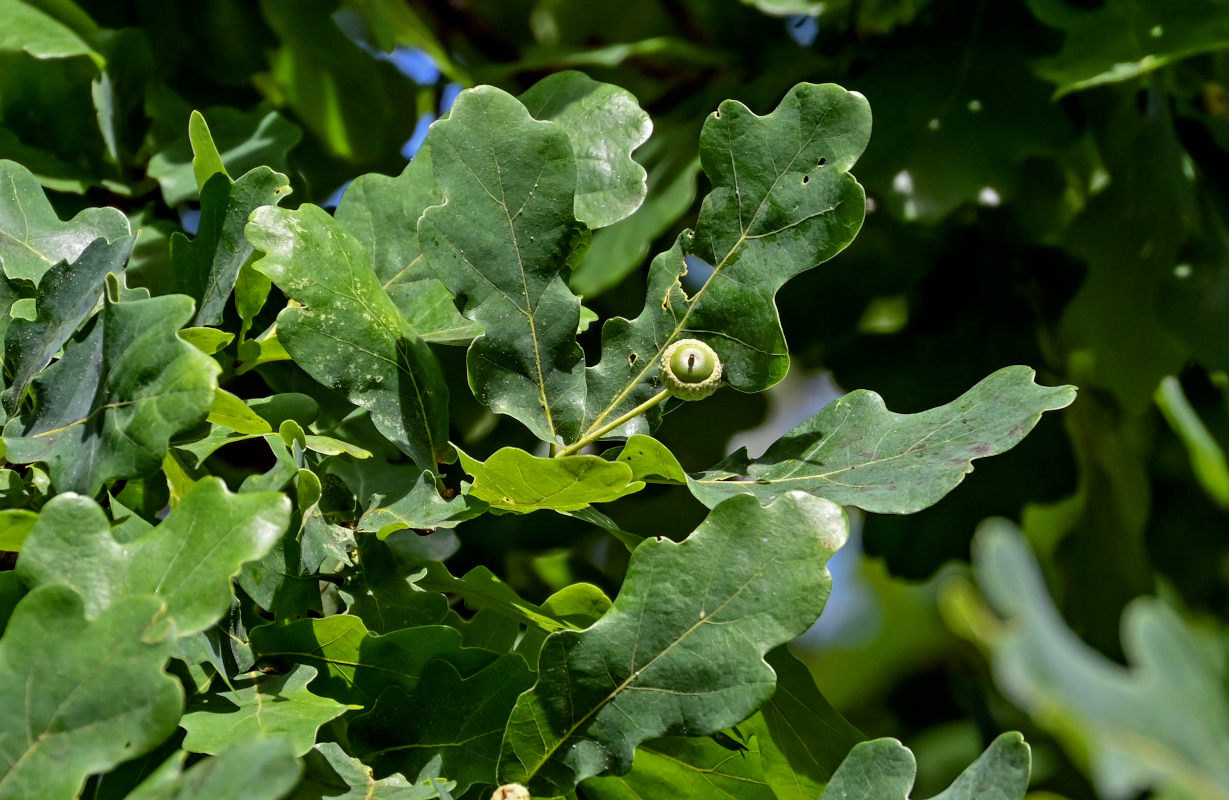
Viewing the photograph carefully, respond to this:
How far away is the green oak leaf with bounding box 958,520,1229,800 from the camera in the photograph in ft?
1.10

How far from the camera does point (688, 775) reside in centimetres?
66

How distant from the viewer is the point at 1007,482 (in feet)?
4.65

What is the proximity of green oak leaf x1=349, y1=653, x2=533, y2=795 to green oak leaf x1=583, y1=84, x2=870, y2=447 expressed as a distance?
16 centimetres

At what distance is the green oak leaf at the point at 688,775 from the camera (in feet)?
2.16

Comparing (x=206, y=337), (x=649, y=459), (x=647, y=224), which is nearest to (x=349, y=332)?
(x=206, y=337)

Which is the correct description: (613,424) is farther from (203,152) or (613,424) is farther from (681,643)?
(203,152)

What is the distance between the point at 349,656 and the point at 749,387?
25 cm

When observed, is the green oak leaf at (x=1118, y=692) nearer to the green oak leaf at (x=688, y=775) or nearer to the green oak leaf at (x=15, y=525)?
the green oak leaf at (x=688, y=775)

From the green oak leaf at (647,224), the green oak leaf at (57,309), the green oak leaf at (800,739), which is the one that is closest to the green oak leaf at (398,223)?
the green oak leaf at (57,309)

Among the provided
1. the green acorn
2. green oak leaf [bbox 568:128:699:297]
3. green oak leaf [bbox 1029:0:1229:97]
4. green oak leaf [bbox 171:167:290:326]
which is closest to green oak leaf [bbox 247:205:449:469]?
green oak leaf [bbox 171:167:290:326]

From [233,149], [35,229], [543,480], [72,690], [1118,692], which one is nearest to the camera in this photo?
[1118,692]

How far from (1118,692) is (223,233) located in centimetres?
49

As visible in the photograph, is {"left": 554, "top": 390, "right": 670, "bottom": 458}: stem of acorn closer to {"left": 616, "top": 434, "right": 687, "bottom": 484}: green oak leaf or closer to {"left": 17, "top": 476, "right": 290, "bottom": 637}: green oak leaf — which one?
{"left": 616, "top": 434, "right": 687, "bottom": 484}: green oak leaf

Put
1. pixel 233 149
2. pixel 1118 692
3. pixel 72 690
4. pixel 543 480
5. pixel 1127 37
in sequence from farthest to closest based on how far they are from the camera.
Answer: pixel 1127 37, pixel 233 149, pixel 543 480, pixel 72 690, pixel 1118 692
